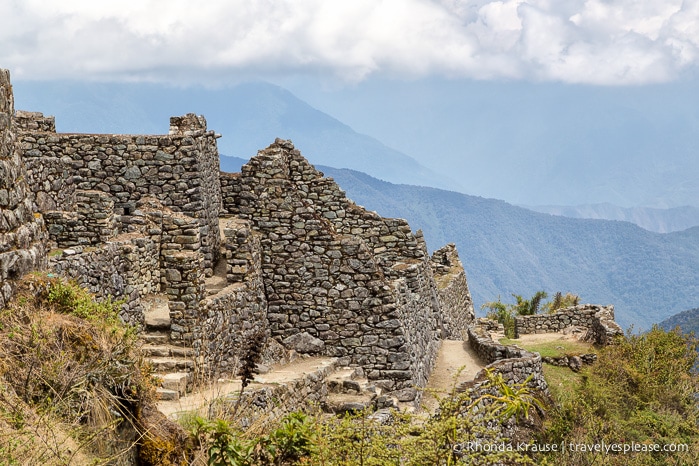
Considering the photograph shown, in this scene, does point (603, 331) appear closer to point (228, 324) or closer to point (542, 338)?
point (542, 338)

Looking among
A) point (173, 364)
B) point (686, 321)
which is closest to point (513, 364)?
point (173, 364)

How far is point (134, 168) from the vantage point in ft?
Result: 61.8

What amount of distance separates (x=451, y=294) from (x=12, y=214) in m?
22.0

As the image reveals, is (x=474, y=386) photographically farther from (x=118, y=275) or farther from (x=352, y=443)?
(x=352, y=443)

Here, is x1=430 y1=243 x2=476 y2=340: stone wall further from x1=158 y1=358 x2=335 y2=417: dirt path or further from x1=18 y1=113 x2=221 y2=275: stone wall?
x1=18 y1=113 x2=221 y2=275: stone wall

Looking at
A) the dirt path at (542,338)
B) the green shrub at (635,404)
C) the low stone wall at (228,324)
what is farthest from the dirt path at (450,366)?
the dirt path at (542,338)

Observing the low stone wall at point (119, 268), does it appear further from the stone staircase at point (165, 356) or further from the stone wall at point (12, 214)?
the stone wall at point (12, 214)

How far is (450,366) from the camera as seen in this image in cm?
2114

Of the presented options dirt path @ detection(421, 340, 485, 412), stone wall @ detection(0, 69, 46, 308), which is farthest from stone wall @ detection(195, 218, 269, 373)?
stone wall @ detection(0, 69, 46, 308)

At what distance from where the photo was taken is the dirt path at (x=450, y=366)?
18703 mm

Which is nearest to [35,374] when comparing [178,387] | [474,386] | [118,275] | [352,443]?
[352,443]

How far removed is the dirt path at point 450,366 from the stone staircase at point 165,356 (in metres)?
5.73

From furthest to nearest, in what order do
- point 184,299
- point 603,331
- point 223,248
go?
point 603,331 → point 223,248 → point 184,299

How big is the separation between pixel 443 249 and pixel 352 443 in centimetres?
2804
